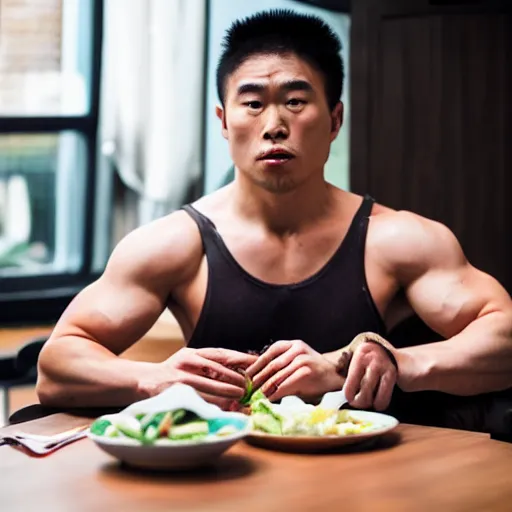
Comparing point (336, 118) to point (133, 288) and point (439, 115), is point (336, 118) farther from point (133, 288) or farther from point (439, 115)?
point (439, 115)

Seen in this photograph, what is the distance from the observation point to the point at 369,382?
1621 millimetres

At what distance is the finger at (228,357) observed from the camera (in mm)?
1654

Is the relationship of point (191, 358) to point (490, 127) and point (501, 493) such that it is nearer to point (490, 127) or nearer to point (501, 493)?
point (501, 493)

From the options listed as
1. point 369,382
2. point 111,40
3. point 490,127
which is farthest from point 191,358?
point 111,40

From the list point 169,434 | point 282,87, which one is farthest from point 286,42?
point 169,434

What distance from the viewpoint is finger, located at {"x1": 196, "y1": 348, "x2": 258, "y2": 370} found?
5.43 ft

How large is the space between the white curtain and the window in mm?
101

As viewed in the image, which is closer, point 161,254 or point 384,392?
point 384,392

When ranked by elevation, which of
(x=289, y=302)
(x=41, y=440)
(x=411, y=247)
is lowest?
(x=41, y=440)

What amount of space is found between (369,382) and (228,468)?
13.2 inches

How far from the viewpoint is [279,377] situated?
164 centimetres

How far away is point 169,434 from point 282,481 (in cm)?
15

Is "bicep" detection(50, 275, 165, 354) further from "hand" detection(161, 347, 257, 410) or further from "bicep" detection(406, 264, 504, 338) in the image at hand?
"bicep" detection(406, 264, 504, 338)

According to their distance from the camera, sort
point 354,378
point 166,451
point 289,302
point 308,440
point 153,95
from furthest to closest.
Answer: point 153,95 → point 289,302 → point 354,378 → point 308,440 → point 166,451
